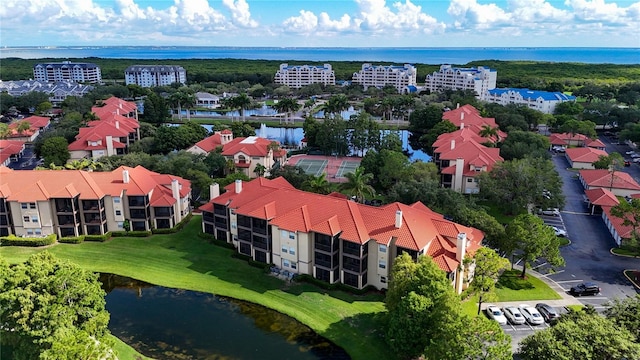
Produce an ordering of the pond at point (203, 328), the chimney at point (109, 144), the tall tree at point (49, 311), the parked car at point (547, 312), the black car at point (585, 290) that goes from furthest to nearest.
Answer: the chimney at point (109, 144), the black car at point (585, 290), the parked car at point (547, 312), the pond at point (203, 328), the tall tree at point (49, 311)

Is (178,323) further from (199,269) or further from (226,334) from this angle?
(199,269)

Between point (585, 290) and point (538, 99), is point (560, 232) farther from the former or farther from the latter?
point (538, 99)

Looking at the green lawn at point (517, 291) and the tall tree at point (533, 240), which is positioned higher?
the tall tree at point (533, 240)

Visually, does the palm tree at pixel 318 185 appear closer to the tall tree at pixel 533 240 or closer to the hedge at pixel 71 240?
the tall tree at pixel 533 240

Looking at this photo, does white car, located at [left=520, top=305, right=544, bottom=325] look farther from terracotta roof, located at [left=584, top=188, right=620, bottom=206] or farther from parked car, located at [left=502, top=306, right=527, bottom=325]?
terracotta roof, located at [left=584, top=188, right=620, bottom=206]

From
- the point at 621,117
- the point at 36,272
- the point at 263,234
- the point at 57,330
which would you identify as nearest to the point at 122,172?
the point at 263,234

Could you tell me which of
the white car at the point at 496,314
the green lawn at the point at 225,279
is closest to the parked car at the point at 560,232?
the white car at the point at 496,314
